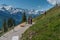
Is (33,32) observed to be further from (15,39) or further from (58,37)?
(58,37)

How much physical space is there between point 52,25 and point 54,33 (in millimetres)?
1622

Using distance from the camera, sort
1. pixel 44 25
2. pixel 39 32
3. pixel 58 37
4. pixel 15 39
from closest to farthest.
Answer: pixel 58 37, pixel 15 39, pixel 39 32, pixel 44 25

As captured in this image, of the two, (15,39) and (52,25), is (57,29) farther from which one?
(15,39)

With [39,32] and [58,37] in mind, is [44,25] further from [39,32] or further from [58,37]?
[58,37]

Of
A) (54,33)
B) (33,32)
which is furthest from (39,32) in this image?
(54,33)

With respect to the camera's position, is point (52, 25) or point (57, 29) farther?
point (52, 25)

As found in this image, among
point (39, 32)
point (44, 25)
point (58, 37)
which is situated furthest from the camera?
point (44, 25)

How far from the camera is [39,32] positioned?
12984 mm

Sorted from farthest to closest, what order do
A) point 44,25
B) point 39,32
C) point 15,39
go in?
point 44,25 < point 39,32 < point 15,39

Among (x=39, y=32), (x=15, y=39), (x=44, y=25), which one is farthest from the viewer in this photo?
(x=44, y=25)

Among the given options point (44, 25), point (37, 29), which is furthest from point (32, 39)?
point (44, 25)

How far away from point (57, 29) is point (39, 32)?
115cm

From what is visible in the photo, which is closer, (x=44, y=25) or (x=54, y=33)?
(x=54, y=33)

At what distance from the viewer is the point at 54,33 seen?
39.2 ft
